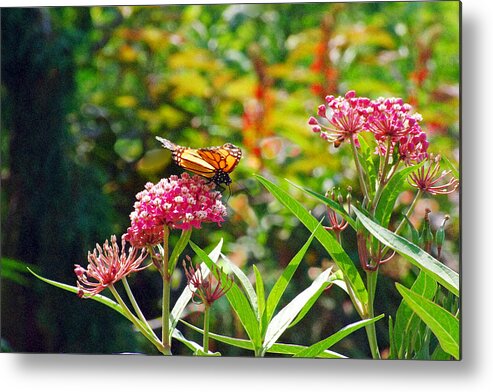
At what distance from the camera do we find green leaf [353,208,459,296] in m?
1.59

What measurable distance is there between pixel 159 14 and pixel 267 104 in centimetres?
32

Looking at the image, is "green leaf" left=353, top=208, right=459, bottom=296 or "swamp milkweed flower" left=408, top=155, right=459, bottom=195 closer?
"green leaf" left=353, top=208, right=459, bottom=296

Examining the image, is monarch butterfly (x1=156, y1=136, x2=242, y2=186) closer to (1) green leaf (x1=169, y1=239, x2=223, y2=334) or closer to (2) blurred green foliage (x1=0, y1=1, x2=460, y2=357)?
(2) blurred green foliage (x1=0, y1=1, x2=460, y2=357)

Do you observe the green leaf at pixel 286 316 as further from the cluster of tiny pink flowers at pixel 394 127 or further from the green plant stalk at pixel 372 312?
A: the cluster of tiny pink flowers at pixel 394 127

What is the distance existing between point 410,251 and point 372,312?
18 cm

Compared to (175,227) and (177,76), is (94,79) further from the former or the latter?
(175,227)

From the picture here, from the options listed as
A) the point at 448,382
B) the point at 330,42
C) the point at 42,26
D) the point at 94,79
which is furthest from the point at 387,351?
the point at 42,26

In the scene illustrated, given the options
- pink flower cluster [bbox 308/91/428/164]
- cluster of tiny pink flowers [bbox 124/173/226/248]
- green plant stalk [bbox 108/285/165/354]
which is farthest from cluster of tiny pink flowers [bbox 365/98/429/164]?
green plant stalk [bbox 108/285/165/354]

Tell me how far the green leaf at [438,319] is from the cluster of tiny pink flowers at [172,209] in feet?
1.27

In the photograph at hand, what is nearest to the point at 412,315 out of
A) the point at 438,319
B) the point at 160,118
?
the point at 438,319

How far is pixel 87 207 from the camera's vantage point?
79.5 inches

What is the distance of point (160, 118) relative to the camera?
6.67 feet

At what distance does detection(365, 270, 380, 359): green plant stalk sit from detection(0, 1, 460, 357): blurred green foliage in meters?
0.15

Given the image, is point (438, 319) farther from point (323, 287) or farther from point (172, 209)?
point (172, 209)
